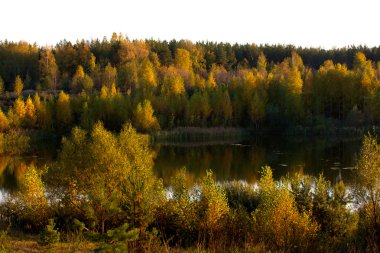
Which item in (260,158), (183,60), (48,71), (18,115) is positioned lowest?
(260,158)

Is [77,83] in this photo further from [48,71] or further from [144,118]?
[144,118]


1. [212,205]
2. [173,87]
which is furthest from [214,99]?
[212,205]

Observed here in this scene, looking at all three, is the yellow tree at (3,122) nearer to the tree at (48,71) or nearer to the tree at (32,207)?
the tree at (48,71)

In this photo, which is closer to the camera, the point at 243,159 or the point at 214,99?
the point at 243,159


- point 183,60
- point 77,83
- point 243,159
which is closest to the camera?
point 243,159

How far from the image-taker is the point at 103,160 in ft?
58.1

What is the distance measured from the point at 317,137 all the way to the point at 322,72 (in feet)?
53.7

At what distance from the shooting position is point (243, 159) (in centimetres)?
4150

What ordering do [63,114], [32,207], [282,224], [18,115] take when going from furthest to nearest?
[63,114] < [18,115] < [32,207] < [282,224]

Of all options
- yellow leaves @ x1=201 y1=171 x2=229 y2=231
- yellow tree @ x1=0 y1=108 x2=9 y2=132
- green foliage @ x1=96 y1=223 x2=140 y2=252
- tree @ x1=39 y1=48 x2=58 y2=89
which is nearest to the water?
yellow tree @ x1=0 y1=108 x2=9 y2=132

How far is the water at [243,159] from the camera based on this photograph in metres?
33.1

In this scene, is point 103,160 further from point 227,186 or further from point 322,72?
point 322,72

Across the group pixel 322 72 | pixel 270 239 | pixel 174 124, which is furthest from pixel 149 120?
pixel 270 239

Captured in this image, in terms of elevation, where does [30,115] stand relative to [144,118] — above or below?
below
